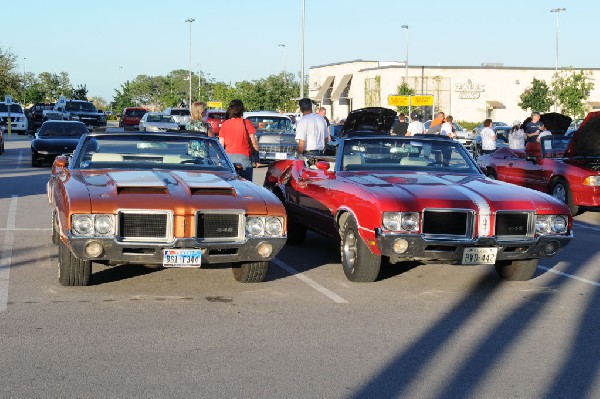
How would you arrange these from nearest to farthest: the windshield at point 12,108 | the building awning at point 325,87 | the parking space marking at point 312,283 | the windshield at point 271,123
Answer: the parking space marking at point 312,283
the windshield at point 271,123
the windshield at point 12,108
the building awning at point 325,87

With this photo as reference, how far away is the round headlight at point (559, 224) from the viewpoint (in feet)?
29.3

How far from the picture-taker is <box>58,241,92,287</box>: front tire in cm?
829

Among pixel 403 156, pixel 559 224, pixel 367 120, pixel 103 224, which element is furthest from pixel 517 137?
pixel 103 224

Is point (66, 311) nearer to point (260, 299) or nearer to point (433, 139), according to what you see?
point (260, 299)

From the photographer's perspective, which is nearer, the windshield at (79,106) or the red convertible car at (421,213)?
the red convertible car at (421,213)

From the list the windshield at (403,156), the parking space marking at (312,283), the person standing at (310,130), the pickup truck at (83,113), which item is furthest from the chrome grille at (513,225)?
the pickup truck at (83,113)

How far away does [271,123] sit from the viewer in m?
28.8

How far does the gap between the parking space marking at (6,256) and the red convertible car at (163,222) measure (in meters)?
0.58

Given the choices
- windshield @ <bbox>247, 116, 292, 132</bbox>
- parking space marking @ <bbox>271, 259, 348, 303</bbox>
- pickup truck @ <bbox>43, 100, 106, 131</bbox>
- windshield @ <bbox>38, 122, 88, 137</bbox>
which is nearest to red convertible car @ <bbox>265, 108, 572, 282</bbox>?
parking space marking @ <bbox>271, 259, 348, 303</bbox>

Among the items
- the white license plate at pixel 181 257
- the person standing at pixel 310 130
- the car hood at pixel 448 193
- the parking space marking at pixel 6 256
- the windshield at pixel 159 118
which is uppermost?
the windshield at pixel 159 118

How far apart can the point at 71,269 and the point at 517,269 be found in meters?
4.41

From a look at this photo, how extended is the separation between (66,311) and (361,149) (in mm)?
4174

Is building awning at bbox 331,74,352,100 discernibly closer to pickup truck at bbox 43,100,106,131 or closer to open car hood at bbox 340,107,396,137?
pickup truck at bbox 43,100,106,131

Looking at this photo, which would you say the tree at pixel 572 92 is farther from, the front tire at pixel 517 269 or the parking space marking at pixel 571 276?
the front tire at pixel 517 269
